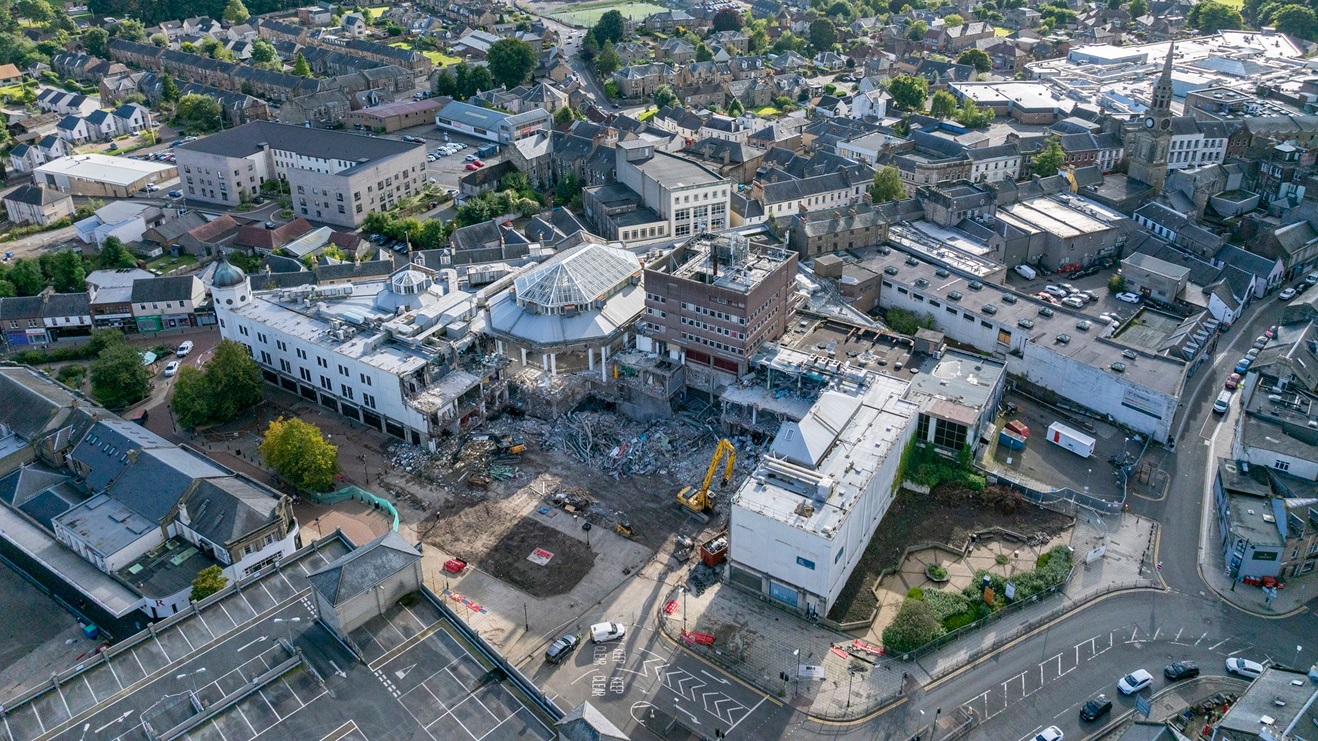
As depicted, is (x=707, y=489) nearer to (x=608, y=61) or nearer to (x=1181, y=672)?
(x=1181, y=672)

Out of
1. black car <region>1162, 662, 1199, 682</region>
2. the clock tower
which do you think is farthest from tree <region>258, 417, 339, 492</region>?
the clock tower

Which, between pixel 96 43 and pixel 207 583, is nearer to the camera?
pixel 207 583

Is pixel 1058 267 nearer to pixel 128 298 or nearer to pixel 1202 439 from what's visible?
pixel 1202 439

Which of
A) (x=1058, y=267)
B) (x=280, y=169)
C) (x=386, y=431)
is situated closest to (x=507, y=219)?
(x=280, y=169)

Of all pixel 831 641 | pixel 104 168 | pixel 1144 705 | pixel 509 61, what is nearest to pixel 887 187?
pixel 831 641

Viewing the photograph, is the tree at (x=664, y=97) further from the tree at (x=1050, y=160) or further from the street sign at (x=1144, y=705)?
the street sign at (x=1144, y=705)

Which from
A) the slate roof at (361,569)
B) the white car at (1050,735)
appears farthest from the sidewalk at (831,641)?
the slate roof at (361,569)
